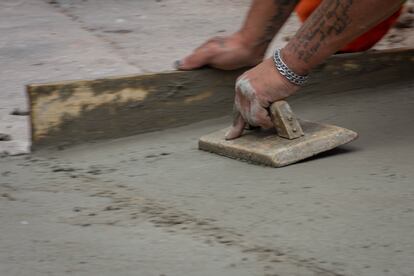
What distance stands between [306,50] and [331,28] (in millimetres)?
95

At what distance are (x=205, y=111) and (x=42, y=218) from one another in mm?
1020

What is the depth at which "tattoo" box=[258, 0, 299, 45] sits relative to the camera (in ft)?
9.21

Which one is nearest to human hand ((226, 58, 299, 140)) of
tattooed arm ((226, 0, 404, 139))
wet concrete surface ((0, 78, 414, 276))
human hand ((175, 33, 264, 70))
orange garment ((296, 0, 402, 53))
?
tattooed arm ((226, 0, 404, 139))

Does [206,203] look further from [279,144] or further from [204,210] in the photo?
[279,144]

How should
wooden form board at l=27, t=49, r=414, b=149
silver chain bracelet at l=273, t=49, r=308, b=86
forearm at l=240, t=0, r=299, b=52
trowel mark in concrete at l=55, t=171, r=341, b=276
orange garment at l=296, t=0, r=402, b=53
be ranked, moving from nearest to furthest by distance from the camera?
1. trowel mark in concrete at l=55, t=171, r=341, b=276
2. silver chain bracelet at l=273, t=49, r=308, b=86
3. wooden form board at l=27, t=49, r=414, b=149
4. forearm at l=240, t=0, r=299, b=52
5. orange garment at l=296, t=0, r=402, b=53

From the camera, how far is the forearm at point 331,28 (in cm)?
233

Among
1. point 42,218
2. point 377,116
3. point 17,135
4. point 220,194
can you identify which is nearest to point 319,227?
point 220,194

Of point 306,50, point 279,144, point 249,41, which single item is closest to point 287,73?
point 306,50

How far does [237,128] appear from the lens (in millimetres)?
2537

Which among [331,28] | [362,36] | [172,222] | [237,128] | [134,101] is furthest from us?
[362,36]

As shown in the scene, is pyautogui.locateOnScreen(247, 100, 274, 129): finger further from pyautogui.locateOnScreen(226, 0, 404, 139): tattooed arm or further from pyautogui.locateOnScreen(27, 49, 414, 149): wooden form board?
pyautogui.locateOnScreen(27, 49, 414, 149): wooden form board

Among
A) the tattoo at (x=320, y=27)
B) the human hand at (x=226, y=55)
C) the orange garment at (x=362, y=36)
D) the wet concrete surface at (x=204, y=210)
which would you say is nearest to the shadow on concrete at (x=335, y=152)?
the wet concrete surface at (x=204, y=210)

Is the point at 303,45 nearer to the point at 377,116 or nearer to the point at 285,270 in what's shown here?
the point at 377,116

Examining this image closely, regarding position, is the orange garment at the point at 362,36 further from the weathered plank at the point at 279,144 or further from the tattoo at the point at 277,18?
the weathered plank at the point at 279,144
